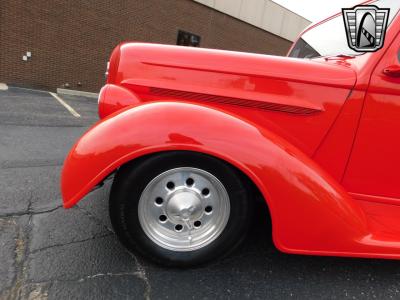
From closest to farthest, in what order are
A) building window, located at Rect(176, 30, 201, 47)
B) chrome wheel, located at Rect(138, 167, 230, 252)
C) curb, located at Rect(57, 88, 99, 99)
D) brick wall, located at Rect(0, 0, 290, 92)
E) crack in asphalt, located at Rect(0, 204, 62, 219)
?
1. chrome wheel, located at Rect(138, 167, 230, 252)
2. crack in asphalt, located at Rect(0, 204, 62, 219)
3. brick wall, located at Rect(0, 0, 290, 92)
4. curb, located at Rect(57, 88, 99, 99)
5. building window, located at Rect(176, 30, 201, 47)

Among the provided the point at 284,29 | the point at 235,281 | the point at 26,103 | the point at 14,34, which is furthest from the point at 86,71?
the point at 235,281

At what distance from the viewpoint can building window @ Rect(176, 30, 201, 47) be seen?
12852mm

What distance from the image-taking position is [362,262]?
2.19 metres

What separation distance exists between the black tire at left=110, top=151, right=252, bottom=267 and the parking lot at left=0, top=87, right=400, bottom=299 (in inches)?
4.7

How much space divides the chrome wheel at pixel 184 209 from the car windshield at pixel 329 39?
1324 mm

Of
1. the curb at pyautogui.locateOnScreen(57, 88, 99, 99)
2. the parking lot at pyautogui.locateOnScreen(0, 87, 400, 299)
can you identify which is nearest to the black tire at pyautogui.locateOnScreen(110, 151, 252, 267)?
the parking lot at pyautogui.locateOnScreen(0, 87, 400, 299)

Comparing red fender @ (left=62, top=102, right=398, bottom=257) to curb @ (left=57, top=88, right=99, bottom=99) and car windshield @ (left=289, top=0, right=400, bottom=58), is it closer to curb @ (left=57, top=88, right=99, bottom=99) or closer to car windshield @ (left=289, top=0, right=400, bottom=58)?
car windshield @ (left=289, top=0, right=400, bottom=58)

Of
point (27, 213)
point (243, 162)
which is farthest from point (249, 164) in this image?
point (27, 213)

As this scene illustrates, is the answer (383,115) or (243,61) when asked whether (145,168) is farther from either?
(383,115)

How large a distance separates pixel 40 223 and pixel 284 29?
52.1ft

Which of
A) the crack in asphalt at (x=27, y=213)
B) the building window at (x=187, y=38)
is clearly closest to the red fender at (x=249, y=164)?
the crack in asphalt at (x=27, y=213)

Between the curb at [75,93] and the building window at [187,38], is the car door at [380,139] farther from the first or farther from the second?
the building window at [187,38]

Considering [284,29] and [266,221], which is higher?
[284,29]

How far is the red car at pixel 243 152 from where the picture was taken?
1.76 metres
